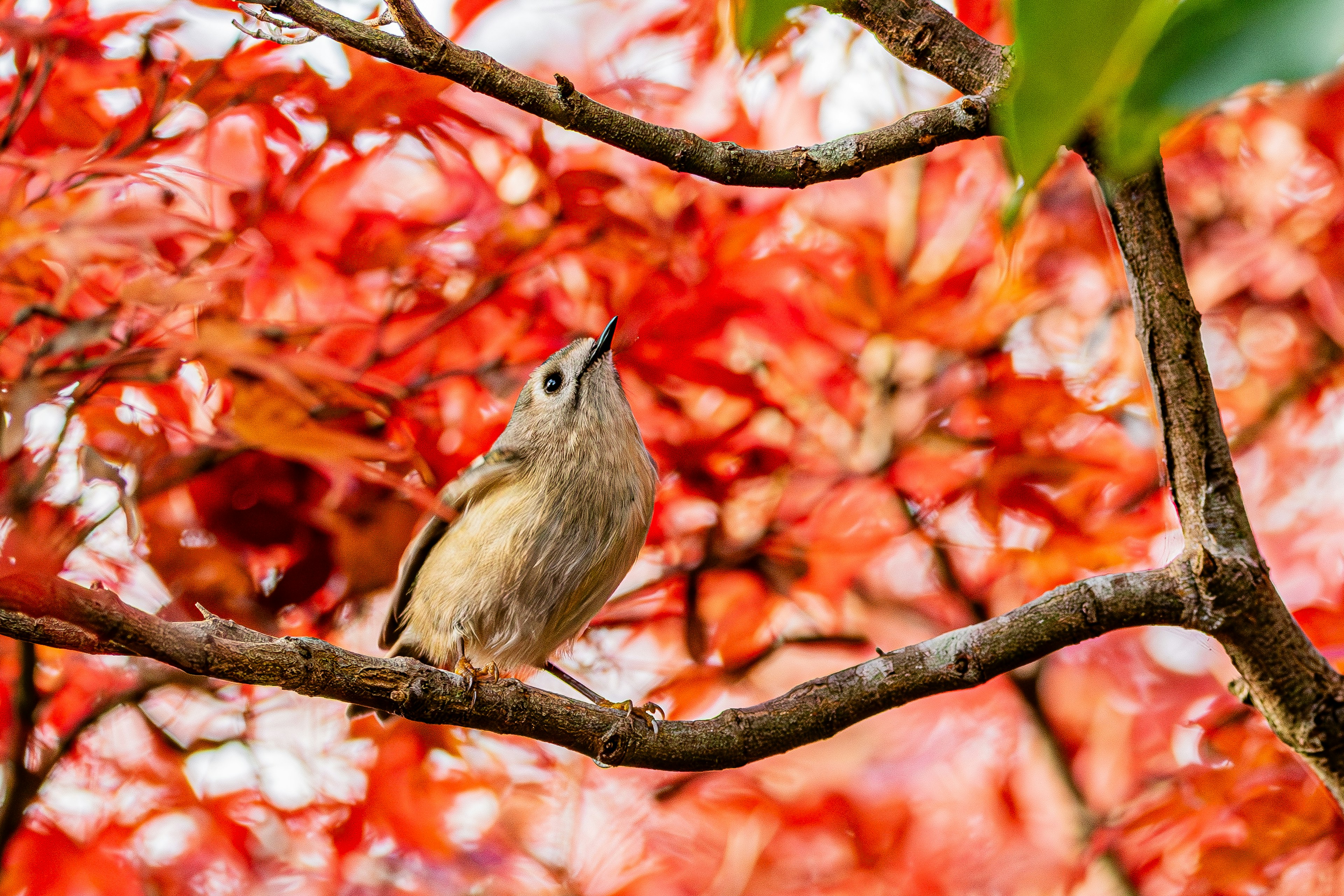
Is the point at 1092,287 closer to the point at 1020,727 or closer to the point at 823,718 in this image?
the point at 1020,727

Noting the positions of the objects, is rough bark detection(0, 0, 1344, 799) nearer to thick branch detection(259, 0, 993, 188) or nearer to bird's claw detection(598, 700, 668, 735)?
thick branch detection(259, 0, 993, 188)

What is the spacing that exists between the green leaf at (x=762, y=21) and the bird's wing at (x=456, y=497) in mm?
1643

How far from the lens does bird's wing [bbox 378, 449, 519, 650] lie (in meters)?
1.96

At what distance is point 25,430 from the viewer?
1339mm

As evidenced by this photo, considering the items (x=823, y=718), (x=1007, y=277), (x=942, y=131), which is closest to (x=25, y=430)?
(x=823, y=718)

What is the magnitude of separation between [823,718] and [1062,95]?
1092 millimetres

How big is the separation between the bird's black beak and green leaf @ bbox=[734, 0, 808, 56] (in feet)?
5.20

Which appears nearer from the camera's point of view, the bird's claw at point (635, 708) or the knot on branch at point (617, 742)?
the knot on branch at point (617, 742)

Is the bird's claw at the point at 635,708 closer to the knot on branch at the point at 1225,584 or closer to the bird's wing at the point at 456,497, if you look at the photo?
the bird's wing at the point at 456,497

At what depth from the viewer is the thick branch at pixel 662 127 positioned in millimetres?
1057

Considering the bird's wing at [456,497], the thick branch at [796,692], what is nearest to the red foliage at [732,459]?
the bird's wing at [456,497]

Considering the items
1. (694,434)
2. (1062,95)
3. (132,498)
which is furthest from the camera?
(694,434)

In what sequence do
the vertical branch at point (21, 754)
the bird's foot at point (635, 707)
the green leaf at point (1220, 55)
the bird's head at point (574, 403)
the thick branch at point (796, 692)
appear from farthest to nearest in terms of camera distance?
the bird's head at point (574, 403)
the bird's foot at point (635, 707)
the vertical branch at point (21, 754)
the thick branch at point (796, 692)
the green leaf at point (1220, 55)

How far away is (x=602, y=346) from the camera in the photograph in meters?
1.99
